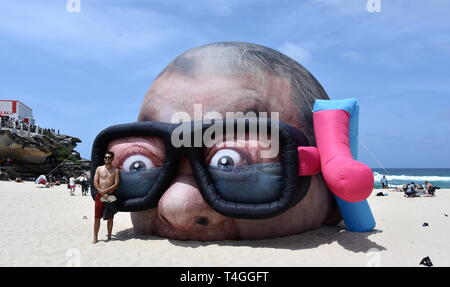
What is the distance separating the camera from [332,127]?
633 cm

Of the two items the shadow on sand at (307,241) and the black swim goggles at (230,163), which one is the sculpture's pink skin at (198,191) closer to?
the shadow on sand at (307,241)

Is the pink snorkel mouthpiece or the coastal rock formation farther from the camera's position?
the coastal rock formation

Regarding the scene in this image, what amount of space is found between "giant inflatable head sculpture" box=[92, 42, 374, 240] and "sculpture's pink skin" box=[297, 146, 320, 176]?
0.02 meters

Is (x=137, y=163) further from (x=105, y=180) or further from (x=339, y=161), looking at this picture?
(x=339, y=161)

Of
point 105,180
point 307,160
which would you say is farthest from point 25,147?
point 307,160

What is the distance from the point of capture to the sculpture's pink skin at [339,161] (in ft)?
18.2

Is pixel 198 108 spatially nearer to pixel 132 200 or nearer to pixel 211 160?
pixel 211 160

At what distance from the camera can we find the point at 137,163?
6402 mm

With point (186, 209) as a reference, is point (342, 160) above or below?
above

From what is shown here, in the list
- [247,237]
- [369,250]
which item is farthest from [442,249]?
[247,237]

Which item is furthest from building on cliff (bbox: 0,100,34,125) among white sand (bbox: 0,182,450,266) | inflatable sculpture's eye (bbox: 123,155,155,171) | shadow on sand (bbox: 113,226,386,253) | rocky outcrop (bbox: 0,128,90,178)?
shadow on sand (bbox: 113,226,386,253)

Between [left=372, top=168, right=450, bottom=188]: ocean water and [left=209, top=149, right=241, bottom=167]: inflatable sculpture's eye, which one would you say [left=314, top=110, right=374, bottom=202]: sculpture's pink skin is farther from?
[left=372, top=168, right=450, bottom=188]: ocean water

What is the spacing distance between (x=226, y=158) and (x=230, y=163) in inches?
3.9

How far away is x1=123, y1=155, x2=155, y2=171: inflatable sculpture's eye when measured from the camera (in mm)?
6387
